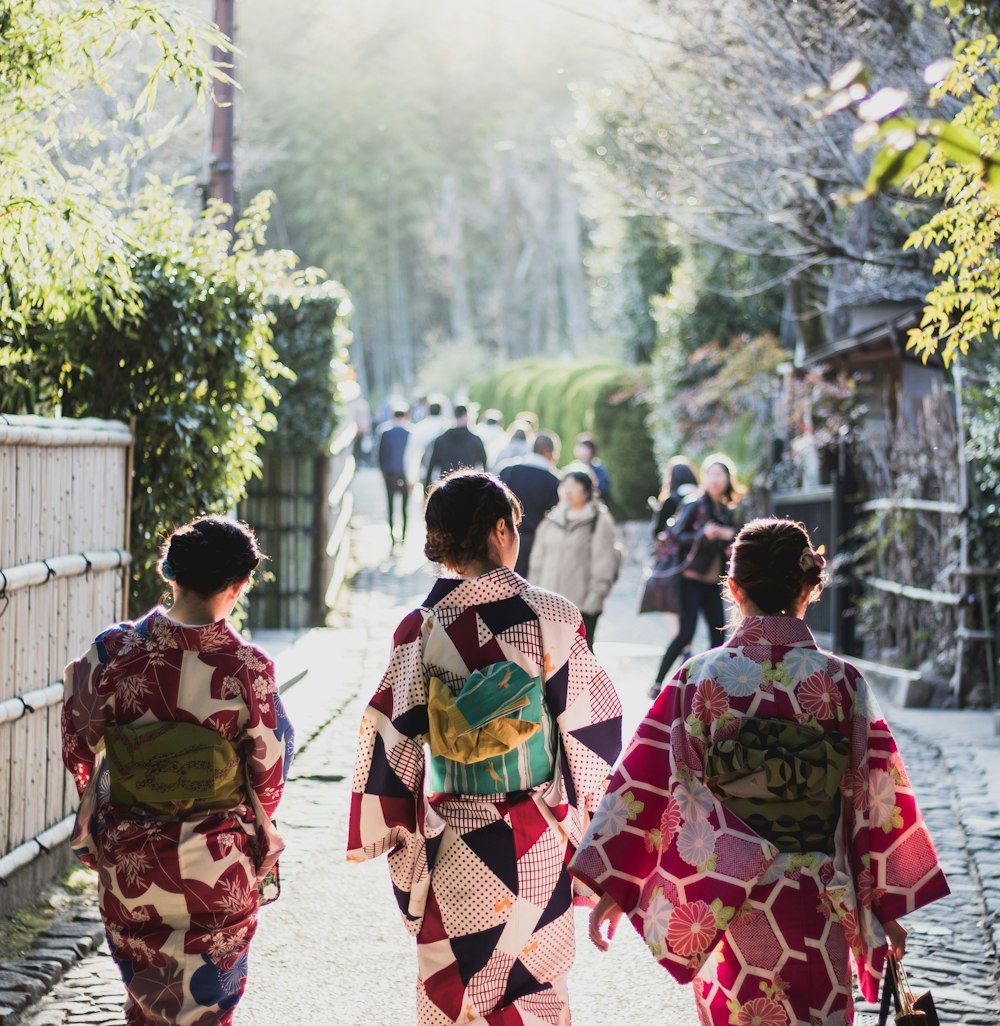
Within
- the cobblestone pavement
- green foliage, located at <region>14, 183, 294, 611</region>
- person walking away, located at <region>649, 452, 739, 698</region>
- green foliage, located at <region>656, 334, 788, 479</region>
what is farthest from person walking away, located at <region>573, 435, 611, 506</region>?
green foliage, located at <region>14, 183, 294, 611</region>

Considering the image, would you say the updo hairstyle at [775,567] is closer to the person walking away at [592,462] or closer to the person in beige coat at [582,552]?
the person in beige coat at [582,552]

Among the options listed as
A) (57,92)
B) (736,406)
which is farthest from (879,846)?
(736,406)

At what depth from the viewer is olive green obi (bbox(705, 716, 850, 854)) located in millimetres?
2908

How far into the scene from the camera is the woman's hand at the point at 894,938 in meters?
2.93

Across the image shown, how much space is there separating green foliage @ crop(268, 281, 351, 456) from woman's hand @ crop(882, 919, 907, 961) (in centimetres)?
909

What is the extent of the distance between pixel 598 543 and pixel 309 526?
4.29 meters

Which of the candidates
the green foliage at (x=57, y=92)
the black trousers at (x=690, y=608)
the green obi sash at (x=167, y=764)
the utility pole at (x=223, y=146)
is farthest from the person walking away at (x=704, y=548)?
the green obi sash at (x=167, y=764)

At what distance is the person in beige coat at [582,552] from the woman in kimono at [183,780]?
19.3 feet

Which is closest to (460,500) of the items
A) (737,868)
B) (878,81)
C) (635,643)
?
(737,868)

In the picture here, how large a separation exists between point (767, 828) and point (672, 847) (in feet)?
0.70

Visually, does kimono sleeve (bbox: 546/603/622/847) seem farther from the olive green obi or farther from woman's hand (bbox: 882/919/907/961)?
woman's hand (bbox: 882/919/907/961)

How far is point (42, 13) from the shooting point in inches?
188

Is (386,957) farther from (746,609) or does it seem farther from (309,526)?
(309,526)

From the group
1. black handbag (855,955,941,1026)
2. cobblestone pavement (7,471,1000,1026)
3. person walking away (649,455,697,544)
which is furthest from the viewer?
person walking away (649,455,697,544)
